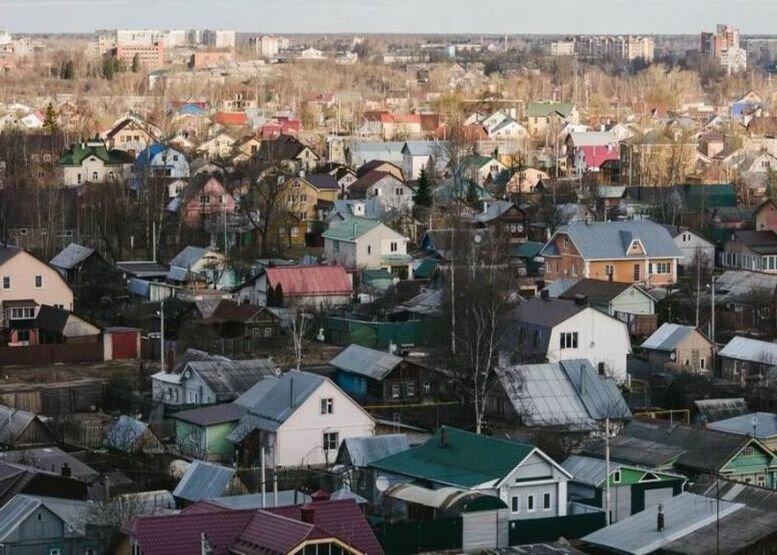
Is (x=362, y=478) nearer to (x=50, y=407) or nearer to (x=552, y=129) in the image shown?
(x=50, y=407)

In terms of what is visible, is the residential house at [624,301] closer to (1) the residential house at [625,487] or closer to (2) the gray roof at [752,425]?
(2) the gray roof at [752,425]

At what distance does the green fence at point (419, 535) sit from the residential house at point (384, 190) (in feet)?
67.5

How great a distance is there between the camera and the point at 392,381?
1862 centimetres

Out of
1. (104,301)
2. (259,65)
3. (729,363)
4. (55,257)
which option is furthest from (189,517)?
(259,65)

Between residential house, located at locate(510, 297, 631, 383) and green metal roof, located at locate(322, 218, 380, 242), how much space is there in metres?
7.12

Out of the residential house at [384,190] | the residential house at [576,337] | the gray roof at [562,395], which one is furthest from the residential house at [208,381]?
the residential house at [384,190]

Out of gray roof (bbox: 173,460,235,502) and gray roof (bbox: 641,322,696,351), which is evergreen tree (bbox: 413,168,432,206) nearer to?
gray roof (bbox: 641,322,696,351)

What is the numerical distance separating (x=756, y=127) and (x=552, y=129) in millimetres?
6501

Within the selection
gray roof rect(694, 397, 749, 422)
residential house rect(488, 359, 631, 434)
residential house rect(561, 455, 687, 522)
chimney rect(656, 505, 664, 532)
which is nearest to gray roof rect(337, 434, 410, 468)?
residential house rect(561, 455, 687, 522)

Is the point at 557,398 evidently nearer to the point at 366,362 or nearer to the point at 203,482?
the point at 366,362

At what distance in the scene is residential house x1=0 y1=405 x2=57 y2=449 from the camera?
16.2 metres

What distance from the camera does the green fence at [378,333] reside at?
71.9 feet

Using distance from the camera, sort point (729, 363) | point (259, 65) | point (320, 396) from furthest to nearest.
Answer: point (259, 65), point (729, 363), point (320, 396)

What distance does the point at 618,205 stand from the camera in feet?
108
